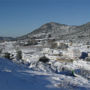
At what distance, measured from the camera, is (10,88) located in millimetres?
5078

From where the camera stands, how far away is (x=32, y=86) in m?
5.59

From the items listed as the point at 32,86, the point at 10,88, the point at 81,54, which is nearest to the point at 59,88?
the point at 32,86

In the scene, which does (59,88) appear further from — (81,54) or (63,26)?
(63,26)

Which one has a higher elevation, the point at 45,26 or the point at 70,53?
the point at 45,26

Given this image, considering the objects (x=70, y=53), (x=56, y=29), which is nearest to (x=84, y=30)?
(x=56, y=29)

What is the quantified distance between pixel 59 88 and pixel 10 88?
142cm

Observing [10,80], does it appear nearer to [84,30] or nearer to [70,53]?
[70,53]

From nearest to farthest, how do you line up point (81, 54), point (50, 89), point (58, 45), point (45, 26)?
point (50, 89) → point (81, 54) → point (58, 45) → point (45, 26)

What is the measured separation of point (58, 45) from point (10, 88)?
167 feet

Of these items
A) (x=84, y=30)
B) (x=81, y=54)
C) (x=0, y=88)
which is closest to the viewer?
(x=0, y=88)

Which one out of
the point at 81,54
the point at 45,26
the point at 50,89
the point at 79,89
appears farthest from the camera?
the point at 45,26

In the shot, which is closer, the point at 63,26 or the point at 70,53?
the point at 70,53

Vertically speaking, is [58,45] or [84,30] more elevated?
[84,30]

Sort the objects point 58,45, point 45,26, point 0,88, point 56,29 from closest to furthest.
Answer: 1. point 0,88
2. point 58,45
3. point 56,29
4. point 45,26
